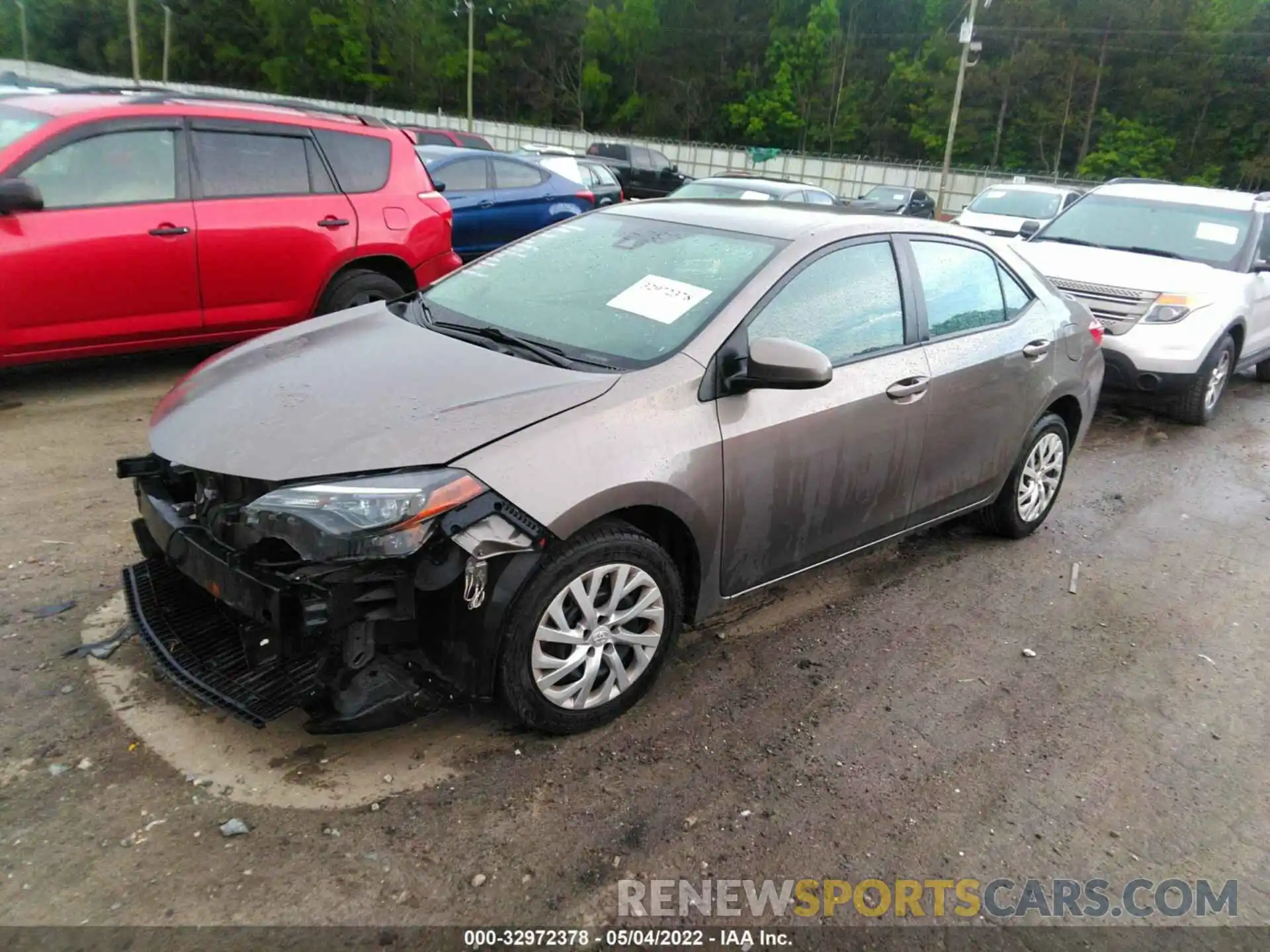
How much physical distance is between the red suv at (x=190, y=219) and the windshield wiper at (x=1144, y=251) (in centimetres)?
576

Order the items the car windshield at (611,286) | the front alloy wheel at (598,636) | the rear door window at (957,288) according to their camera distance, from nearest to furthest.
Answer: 1. the front alloy wheel at (598,636)
2. the car windshield at (611,286)
3. the rear door window at (957,288)

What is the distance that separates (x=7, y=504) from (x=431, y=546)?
2.91 metres

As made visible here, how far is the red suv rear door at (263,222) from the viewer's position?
6.03m

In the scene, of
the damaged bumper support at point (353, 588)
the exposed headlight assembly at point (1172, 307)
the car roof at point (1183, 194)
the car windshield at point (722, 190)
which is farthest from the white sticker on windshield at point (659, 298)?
the car windshield at point (722, 190)

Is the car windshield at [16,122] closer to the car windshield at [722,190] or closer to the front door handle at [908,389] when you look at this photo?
the front door handle at [908,389]

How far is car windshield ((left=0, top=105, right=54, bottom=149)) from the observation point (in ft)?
17.7

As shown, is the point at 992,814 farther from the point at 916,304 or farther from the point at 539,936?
the point at 916,304

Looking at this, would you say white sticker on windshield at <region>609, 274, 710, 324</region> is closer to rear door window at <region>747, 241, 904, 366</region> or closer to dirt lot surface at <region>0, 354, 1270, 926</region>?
rear door window at <region>747, 241, 904, 366</region>

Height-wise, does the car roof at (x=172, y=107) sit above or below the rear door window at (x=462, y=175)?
above

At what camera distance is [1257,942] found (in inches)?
101

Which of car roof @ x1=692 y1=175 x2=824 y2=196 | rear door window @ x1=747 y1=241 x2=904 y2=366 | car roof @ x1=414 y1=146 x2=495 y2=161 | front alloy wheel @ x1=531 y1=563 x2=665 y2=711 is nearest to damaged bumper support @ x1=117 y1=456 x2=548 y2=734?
front alloy wheel @ x1=531 y1=563 x2=665 y2=711

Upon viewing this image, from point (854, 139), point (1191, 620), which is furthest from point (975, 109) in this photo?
point (1191, 620)

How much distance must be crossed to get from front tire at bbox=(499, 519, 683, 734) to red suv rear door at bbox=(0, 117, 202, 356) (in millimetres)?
4101

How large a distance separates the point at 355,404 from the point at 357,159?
4.56 meters
